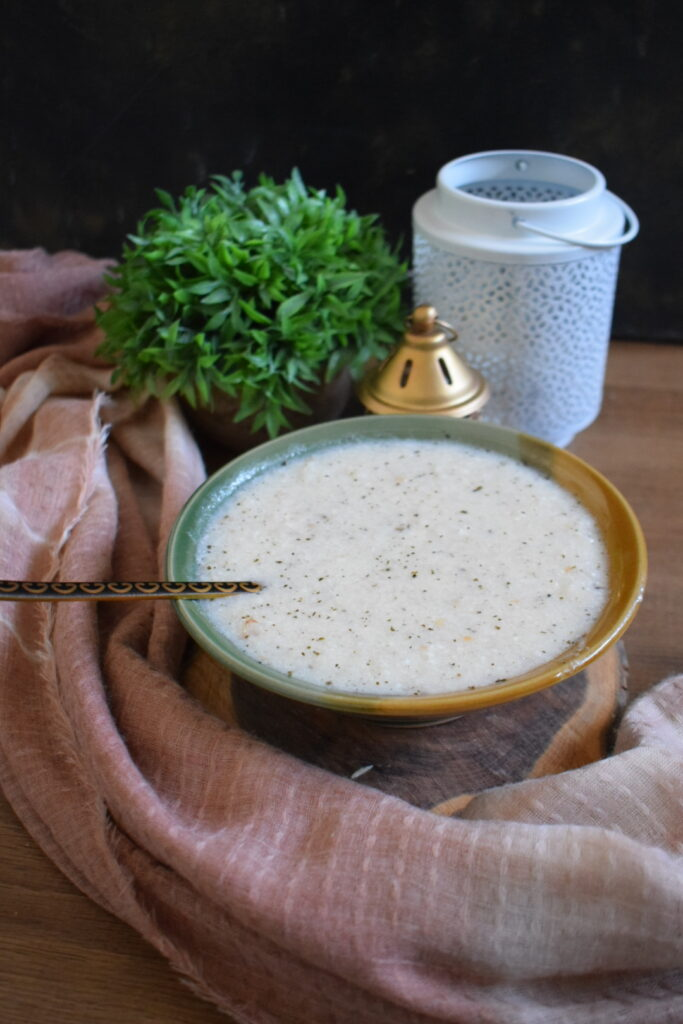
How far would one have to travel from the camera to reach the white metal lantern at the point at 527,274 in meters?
0.91

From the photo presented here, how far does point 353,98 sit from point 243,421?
0.41m

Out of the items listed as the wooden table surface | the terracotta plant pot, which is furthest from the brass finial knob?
the wooden table surface

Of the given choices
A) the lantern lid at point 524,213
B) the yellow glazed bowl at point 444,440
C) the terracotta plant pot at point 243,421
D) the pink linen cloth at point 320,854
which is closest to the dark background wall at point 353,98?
the lantern lid at point 524,213

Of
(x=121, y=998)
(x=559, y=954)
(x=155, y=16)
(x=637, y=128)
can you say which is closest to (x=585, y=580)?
(x=559, y=954)

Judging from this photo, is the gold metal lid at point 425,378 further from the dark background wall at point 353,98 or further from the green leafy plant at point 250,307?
the dark background wall at point 353,98

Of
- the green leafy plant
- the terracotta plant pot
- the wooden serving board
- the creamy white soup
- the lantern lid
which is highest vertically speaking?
the lantern lid

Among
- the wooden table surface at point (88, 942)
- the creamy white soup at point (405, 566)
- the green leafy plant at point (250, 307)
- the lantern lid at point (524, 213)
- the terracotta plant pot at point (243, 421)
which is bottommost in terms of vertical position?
the wooden table surface at point (88, 942)

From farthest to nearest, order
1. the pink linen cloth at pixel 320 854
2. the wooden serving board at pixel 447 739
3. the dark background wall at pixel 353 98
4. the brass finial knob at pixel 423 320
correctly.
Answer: the dark background wall at pixel 353 98
the brass finial knob at pixel 423 320
the wooden serving board at pixel 447 739
the pink linen cloth at pixel 320 854

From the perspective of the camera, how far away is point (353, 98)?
111 centimetres

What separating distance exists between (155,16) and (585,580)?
800mm

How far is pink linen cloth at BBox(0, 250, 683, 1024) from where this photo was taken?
0.53 meters

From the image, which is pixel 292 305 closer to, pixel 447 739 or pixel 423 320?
pixel 423 320

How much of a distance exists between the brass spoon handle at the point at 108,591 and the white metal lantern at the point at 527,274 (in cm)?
43

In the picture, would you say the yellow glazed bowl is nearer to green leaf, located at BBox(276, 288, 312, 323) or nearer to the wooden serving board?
the wooden serving board
